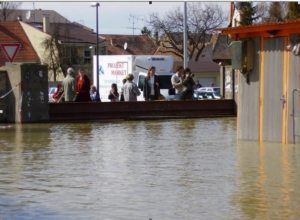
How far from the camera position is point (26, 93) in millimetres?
22031

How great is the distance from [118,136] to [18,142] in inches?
89.6

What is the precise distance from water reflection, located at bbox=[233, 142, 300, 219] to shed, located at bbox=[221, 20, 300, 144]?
67cm

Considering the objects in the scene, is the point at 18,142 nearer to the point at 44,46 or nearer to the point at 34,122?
the point at 34,122

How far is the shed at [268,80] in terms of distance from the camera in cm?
1514

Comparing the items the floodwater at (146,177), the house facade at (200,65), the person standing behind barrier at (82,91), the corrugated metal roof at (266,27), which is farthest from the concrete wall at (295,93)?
the house facade at (200,65)

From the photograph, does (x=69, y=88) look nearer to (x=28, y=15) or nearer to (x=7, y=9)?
(x=7, y=9)

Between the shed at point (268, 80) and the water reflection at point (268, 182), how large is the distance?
2.21 ft

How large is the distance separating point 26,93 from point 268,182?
1236 cm

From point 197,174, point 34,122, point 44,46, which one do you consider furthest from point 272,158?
point 44,46

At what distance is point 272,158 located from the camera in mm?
13273

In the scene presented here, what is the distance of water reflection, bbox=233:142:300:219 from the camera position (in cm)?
885

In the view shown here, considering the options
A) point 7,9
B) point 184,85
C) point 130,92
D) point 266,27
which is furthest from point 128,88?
point 7,9

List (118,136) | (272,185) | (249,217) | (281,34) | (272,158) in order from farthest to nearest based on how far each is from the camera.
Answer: (118,136) → (281,34) → (272,158) → (272,185) → (249,217)

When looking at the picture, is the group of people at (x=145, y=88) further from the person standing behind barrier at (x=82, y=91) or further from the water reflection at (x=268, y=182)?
the water reflection at (x=268, y=182)
